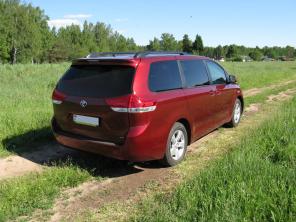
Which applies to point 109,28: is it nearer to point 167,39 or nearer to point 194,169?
point 167,39

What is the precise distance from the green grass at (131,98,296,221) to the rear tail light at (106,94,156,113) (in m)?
1.20

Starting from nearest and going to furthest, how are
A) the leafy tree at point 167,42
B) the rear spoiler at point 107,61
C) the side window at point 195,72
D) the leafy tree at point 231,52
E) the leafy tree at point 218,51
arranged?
1. the rear spoiler at point 107,61
2. the side window at point 195,72
3. the leafy tree at point 167,42
4. the leafy tree at point 231,52
5. the leafy tree at point 218,51

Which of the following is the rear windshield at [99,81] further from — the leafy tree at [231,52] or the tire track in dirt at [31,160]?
the leafy tree at [231,52]

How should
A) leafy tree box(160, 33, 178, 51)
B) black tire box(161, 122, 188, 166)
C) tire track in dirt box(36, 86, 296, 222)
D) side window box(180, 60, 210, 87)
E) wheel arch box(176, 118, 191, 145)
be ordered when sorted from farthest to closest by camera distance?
leafy tree box(160, 33, 178, 51), side window box(180, 60, 210, 87), wheel arch box(176, 118, 191, 145), black tire box(161, 122, 188, 166), tire track in dirt box(36, 86, 296, 222)

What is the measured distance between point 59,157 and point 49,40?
8001 centimetres

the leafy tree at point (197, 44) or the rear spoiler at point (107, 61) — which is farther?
the leafy tree at point (197, 44)

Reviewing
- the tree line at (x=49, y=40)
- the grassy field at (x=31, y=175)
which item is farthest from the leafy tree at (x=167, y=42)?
the grassy field at (x=31, y=175)

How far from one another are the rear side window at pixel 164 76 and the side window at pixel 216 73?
1.53 metres

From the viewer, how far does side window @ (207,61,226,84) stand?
7.58 m

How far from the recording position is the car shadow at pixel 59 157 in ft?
19.3

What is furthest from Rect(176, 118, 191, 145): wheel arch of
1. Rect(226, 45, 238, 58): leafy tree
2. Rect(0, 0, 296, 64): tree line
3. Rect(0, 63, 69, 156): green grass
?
Rect(226, 45, 238, 58): leafy tree

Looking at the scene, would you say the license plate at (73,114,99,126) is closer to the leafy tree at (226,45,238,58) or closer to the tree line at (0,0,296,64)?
the tree line at (0,0,296,64)

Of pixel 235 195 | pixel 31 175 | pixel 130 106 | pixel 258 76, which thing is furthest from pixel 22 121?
pixel 258 76

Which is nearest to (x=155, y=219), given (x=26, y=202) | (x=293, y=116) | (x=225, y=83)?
(x=26, y=202)
